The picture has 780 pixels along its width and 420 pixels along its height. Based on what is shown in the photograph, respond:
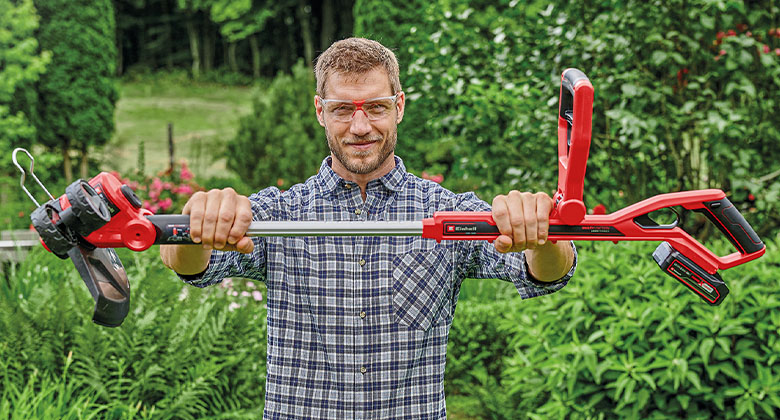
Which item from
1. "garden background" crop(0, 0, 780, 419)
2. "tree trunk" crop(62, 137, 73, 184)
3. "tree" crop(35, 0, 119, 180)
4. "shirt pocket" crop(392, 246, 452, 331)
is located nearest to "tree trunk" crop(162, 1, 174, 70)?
"tree" crop(35, 0, 119, 180)

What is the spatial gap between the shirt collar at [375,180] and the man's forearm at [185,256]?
48 centimetres

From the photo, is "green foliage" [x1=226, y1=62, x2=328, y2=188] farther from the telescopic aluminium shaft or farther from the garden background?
the telescopic aluminium shaft

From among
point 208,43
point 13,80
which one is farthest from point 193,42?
point 13,80

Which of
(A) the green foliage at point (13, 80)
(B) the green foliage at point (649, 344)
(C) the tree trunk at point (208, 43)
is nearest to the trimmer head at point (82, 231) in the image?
(B) the green foliage at point (649, 344)

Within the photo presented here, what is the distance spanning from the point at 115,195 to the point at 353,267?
744mm

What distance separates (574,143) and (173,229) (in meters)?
0.96

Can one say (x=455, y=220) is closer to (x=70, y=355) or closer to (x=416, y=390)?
(x=416, y=390)

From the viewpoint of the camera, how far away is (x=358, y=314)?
7.22ft

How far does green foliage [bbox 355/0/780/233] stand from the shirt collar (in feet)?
7.92

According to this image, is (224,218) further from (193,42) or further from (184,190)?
(193,42)

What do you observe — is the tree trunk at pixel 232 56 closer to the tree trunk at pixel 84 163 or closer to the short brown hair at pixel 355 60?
the tree trunk at pixel 84 163

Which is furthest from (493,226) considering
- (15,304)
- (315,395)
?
(15,304)

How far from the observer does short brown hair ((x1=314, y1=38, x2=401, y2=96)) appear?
2.17m

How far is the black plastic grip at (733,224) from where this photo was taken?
5.98 ft
